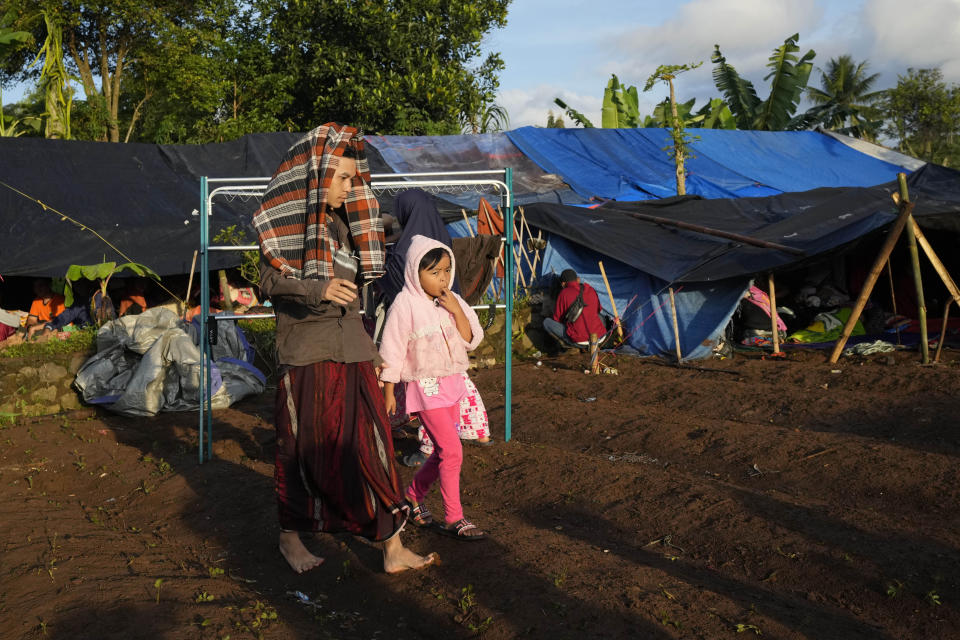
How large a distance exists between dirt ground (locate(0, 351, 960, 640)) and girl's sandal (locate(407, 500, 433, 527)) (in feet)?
0.18

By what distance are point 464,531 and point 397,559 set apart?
0.46 m

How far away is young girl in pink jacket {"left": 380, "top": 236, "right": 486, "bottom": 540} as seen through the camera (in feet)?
12.6

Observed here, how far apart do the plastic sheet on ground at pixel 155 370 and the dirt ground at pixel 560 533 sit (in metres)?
0.20

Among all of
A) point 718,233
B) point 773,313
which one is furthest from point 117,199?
point 773,313

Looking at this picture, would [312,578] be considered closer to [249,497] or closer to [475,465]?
[249,497]

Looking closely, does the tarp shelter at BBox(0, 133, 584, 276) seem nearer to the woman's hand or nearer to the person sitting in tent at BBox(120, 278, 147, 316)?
the person sitting in tent at BBox(120, 278, 147, 316)

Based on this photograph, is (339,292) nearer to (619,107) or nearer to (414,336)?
(414,336)

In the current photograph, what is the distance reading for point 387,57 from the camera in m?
18.1

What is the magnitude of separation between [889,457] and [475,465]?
259 cm


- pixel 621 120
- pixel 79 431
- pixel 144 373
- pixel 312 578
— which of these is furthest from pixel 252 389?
pixel 621 120

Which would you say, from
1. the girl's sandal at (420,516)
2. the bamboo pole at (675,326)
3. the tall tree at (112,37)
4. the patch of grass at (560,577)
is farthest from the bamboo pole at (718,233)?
the tall tree at (112,37)

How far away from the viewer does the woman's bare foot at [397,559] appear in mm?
3453

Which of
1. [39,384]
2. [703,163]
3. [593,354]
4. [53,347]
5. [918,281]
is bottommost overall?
[39,384]

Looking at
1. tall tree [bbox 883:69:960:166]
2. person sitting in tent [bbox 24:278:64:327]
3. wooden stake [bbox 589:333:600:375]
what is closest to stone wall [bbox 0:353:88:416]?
person sitting in tent [bbox 24:278:64:327]
